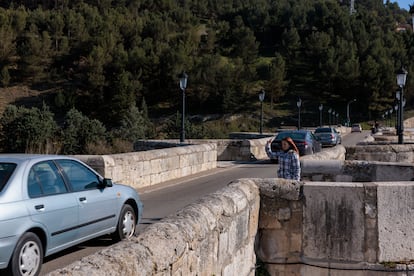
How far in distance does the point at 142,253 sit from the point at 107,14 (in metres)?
113

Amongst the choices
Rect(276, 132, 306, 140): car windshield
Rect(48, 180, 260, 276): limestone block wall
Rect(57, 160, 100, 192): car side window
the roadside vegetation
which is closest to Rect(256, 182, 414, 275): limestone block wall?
Rect(48, 180, 260, 276): limestone block wall

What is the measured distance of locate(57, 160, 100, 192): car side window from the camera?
23.6 ft

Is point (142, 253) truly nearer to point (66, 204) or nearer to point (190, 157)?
point (66, 204)

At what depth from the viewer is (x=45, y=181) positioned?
663 cm

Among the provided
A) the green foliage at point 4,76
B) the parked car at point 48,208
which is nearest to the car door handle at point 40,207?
the parked car at point 48,208

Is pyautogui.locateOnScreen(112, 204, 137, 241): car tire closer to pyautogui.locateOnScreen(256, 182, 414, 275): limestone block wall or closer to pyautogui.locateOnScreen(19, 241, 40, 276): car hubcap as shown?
pyautogui.locateOnScreen(19, 241, 40, 276): car hubcap

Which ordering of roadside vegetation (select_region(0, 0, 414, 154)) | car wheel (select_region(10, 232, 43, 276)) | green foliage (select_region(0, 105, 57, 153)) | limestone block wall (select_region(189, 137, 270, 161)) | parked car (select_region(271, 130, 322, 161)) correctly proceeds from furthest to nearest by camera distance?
1. roadside vegetation (select_region(0, 0, 414, 154))
2. green foliage (select_region(0, 105, 57, 153))
3. limestone block wall (select_region(189, 137, 270, 161))
4. parked car (select_region(271, 130, 322, 161))
5. car wheel (select_region(10, 232, 43, 276))

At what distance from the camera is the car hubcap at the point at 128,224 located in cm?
833

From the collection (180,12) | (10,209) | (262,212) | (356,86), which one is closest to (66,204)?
(10,209)

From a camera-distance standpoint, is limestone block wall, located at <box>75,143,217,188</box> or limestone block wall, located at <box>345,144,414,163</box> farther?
limestone block wall, located at <box>345,144,414,163</box>

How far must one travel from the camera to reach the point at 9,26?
94.1m

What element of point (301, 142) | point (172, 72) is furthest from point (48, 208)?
point (172, 72)

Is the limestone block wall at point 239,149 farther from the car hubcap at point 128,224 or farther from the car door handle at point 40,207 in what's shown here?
the car door handle at point 40,207

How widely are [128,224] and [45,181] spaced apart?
6.86ft
